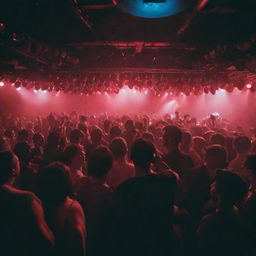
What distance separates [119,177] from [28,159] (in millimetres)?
1575

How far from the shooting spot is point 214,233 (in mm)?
1949

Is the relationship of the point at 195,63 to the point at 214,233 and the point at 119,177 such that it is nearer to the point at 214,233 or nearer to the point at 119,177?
the point at 119,177

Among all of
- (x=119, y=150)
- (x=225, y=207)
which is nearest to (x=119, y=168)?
(x=119, y=150)

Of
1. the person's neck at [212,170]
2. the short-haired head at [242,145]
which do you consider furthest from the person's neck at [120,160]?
the short-haired head at [242,145]

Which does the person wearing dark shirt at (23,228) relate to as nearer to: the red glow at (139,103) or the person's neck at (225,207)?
the person's neck at (225,207)

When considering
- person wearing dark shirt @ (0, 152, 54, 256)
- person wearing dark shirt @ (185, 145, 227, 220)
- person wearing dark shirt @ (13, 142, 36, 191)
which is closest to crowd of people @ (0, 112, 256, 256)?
person wearing dark shirt @ (0, 152, 54, 256)

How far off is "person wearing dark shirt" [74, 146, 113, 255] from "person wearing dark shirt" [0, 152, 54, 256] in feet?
2.06

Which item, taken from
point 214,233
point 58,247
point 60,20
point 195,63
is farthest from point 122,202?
point 195,63

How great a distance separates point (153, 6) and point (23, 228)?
2.76 metres

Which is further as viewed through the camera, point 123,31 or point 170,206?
point 123,31

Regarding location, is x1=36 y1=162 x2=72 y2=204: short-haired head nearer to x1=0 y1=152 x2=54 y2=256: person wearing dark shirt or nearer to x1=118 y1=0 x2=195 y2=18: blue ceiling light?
x1=0 y1=152 x2=54 y2=256: person wearing dark shirt

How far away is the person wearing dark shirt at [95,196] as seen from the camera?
2.32 meters

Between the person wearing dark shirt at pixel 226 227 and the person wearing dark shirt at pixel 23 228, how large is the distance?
4.12 ft

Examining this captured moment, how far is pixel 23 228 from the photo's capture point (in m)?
1.74
